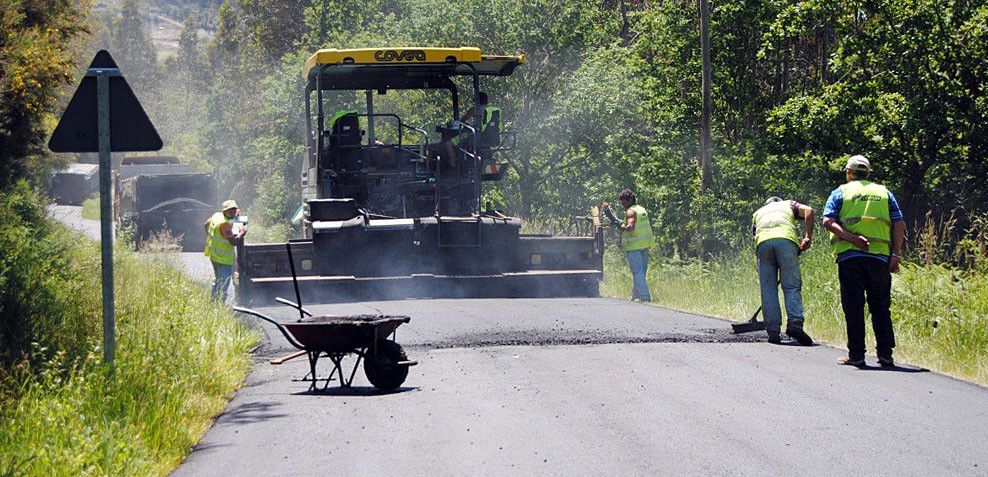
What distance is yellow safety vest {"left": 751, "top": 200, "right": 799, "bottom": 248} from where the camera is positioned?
12.5 m

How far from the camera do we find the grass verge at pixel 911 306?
10.8 meters

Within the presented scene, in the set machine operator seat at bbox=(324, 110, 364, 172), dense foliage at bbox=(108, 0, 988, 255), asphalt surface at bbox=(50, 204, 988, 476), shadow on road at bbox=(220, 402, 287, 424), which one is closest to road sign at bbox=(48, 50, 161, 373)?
shadow on road at bbox=(220, 402, 287, 424)

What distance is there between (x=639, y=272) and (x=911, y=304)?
6371 mm

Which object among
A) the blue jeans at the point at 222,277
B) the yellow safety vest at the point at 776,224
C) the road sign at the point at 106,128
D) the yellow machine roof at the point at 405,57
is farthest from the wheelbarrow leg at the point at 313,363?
the yellow machine roof at the point at 405,57

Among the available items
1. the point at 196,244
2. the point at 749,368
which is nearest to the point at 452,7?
the point at 196,244

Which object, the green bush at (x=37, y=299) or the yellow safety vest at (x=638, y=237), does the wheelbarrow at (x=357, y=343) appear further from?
the yellow safety vest at (x=638, y=237)

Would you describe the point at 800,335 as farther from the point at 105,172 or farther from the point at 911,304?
the point at 105,172

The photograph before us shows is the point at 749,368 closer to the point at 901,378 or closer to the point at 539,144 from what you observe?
the point at 901,378

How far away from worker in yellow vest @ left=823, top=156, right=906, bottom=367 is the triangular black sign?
18.4 ft

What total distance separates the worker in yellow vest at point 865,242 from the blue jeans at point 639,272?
287 inches

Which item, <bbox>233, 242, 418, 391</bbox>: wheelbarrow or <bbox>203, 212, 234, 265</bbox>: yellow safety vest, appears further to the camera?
<bbox>203, 212, 234, 265</bbox>: yellow safety vest

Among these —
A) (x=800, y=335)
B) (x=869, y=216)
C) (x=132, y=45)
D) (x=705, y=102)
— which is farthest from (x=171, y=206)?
(x=132, y=45)

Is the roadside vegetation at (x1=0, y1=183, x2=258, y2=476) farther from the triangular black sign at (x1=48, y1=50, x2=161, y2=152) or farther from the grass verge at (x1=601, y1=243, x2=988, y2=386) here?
the grass verge at (x1=601, y1=243, x2=988, y2=386)

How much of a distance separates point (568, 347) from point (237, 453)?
4.85 metres
